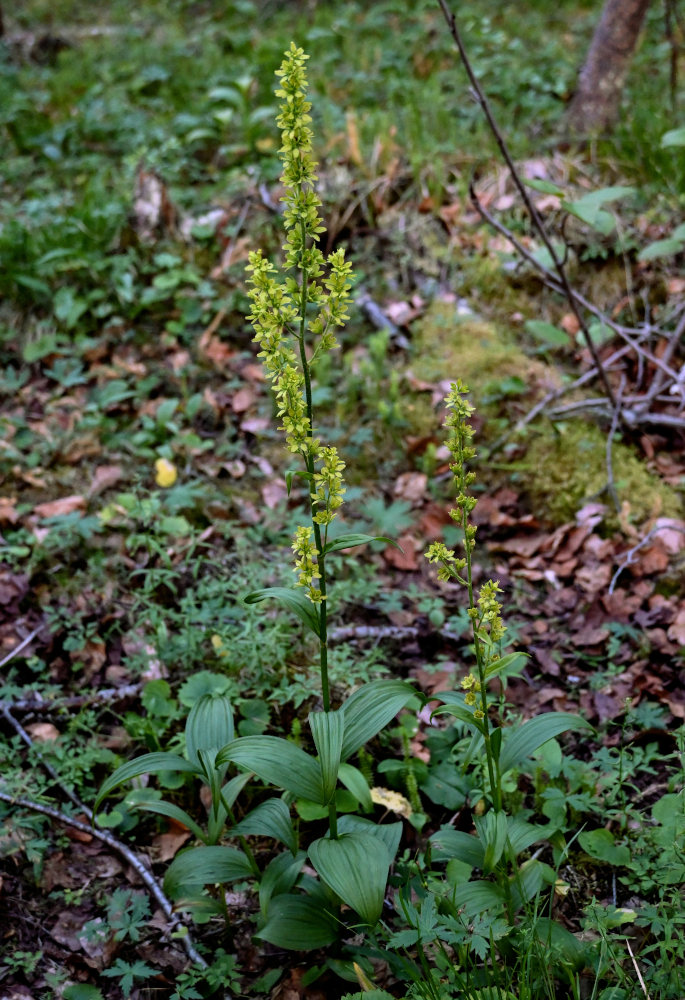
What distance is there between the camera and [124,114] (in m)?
6.03

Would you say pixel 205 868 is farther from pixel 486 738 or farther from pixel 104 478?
pixel 104 478

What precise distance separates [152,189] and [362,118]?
1.50 meters

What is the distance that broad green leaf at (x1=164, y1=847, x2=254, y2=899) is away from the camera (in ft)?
6.57

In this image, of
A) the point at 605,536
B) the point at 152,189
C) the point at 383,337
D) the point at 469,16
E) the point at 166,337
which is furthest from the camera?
the point at 469,16

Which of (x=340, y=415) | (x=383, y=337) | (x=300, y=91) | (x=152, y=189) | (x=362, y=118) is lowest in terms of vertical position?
(x=340, y=415)

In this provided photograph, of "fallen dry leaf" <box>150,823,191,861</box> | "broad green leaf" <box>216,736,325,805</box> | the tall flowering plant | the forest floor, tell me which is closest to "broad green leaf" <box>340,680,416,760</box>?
the tall flowering plant

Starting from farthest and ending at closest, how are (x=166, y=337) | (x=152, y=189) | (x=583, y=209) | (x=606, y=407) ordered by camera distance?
(x=152, y=189)
(x=166, y=337)
(x=606, y=407)
(x=583, y=209)

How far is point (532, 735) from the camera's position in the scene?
2.00 m

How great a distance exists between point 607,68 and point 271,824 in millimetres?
4992

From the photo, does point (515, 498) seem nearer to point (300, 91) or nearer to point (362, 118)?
point (300, 91)

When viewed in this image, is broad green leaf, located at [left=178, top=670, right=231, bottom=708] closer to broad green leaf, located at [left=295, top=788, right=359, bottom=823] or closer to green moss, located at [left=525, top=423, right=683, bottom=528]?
broad green leaf, located at [left=295, top=788, right=359, bottom=823]

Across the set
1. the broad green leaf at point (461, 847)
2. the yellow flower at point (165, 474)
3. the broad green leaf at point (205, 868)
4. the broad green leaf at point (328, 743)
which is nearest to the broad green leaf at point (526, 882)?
the broad green leaf at point (461, 847)

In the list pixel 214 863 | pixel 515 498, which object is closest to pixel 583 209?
pixel 515 498

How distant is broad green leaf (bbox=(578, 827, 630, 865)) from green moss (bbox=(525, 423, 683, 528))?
1521 mm
